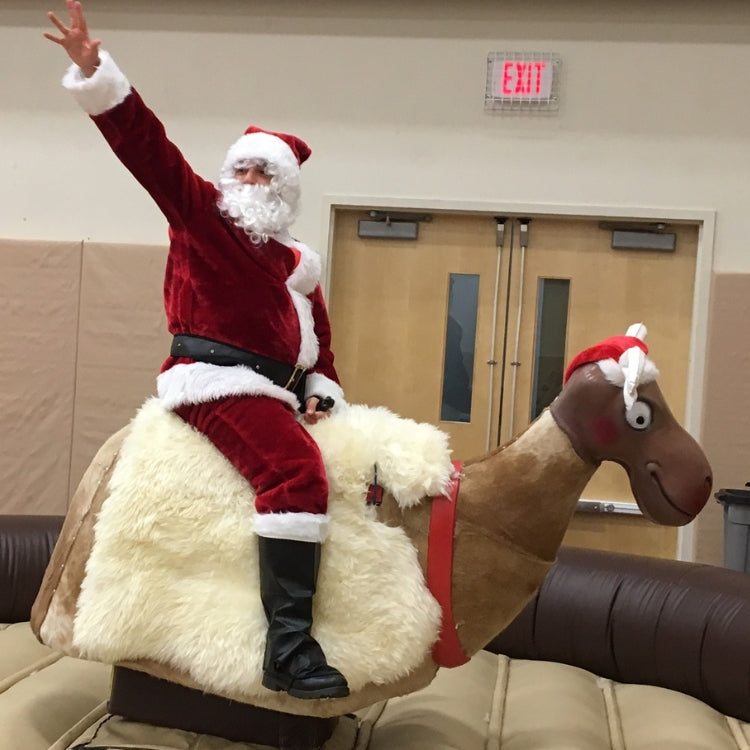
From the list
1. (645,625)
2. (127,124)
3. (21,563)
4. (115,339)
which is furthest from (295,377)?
(115,339)

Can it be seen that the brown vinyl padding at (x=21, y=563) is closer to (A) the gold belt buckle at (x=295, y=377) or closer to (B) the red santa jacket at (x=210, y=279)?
(B) the red santa jacket at (x=210, y=279)

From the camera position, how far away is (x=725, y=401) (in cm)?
352

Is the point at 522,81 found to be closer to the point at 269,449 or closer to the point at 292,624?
the point at 269,449

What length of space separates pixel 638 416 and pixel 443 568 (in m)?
0.50

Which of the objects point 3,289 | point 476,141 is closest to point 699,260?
point 476,141

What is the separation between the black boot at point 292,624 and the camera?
149 centimetres

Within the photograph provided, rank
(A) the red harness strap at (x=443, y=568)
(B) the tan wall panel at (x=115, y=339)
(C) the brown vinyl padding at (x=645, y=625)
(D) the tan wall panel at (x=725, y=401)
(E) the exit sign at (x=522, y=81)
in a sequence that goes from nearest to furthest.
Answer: (A) the red harness strap at (x=443, y=568) → (C) the brown vinyl padding at (x=645, y=625) → (D) the tan wall panel at (x=725, y=401) → (E) the exit sign at (x=522, y=81) → (B) the tan wall panel at (x=115, y=339)

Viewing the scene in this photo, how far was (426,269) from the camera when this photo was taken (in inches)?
150

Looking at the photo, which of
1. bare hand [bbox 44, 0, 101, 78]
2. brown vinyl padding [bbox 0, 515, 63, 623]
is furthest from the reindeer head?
brown vinyl padding [bbox 0, 515, 63, 623]

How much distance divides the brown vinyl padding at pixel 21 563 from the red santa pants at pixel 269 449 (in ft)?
4.81

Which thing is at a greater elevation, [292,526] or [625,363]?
[625,363]

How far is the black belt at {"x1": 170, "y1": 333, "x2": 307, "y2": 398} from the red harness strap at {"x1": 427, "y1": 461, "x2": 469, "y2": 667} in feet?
1.40

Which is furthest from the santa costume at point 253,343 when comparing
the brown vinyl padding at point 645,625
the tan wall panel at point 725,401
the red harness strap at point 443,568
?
the tan wall panel at point 725,401

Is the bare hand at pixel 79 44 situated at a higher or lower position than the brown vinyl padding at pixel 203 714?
higher
